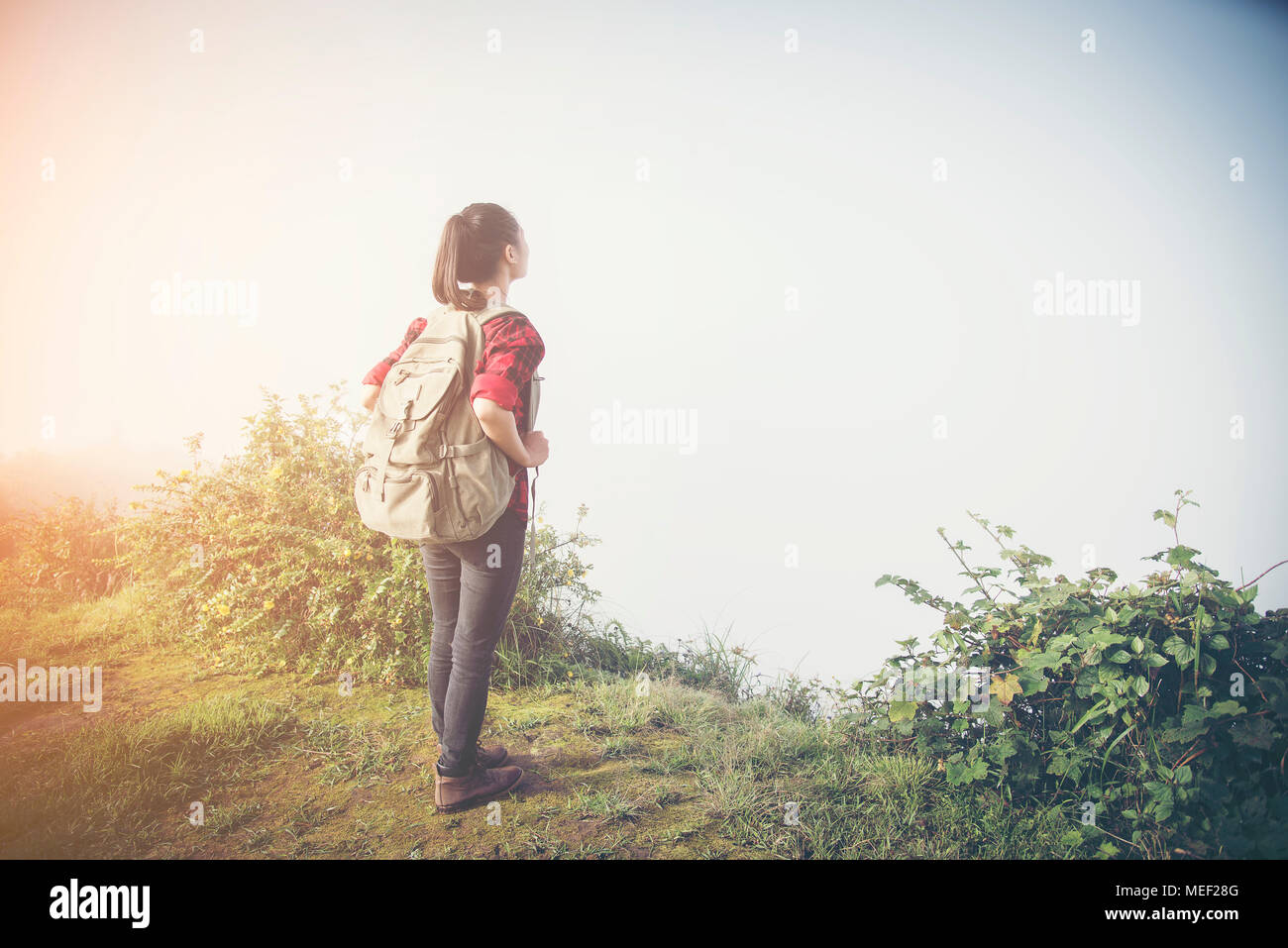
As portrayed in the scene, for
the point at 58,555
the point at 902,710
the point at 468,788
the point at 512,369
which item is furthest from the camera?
the point at 58,555

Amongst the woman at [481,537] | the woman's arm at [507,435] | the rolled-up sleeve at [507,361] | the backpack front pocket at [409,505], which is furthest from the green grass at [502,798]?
the rolled-up sleeve at [507,361]

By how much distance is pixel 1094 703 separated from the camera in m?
2.56

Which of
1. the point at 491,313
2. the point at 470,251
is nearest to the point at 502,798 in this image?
the point at 491,313

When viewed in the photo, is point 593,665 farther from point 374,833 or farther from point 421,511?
point 421,511

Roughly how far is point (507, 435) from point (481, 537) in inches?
15.5

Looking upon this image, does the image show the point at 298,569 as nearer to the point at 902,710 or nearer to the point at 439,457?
the point at 439,457

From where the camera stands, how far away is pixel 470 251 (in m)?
2.38

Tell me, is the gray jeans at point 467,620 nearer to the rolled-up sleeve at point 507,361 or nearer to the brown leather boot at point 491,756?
the brown leather boot at point 491,756

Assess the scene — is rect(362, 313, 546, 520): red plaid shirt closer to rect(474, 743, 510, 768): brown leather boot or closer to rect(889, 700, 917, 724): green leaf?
rect(474, 743, 510, 768): brown leather boot

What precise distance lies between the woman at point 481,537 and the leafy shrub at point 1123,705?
166 centimetres

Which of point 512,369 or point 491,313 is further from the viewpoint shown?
point 491,313
